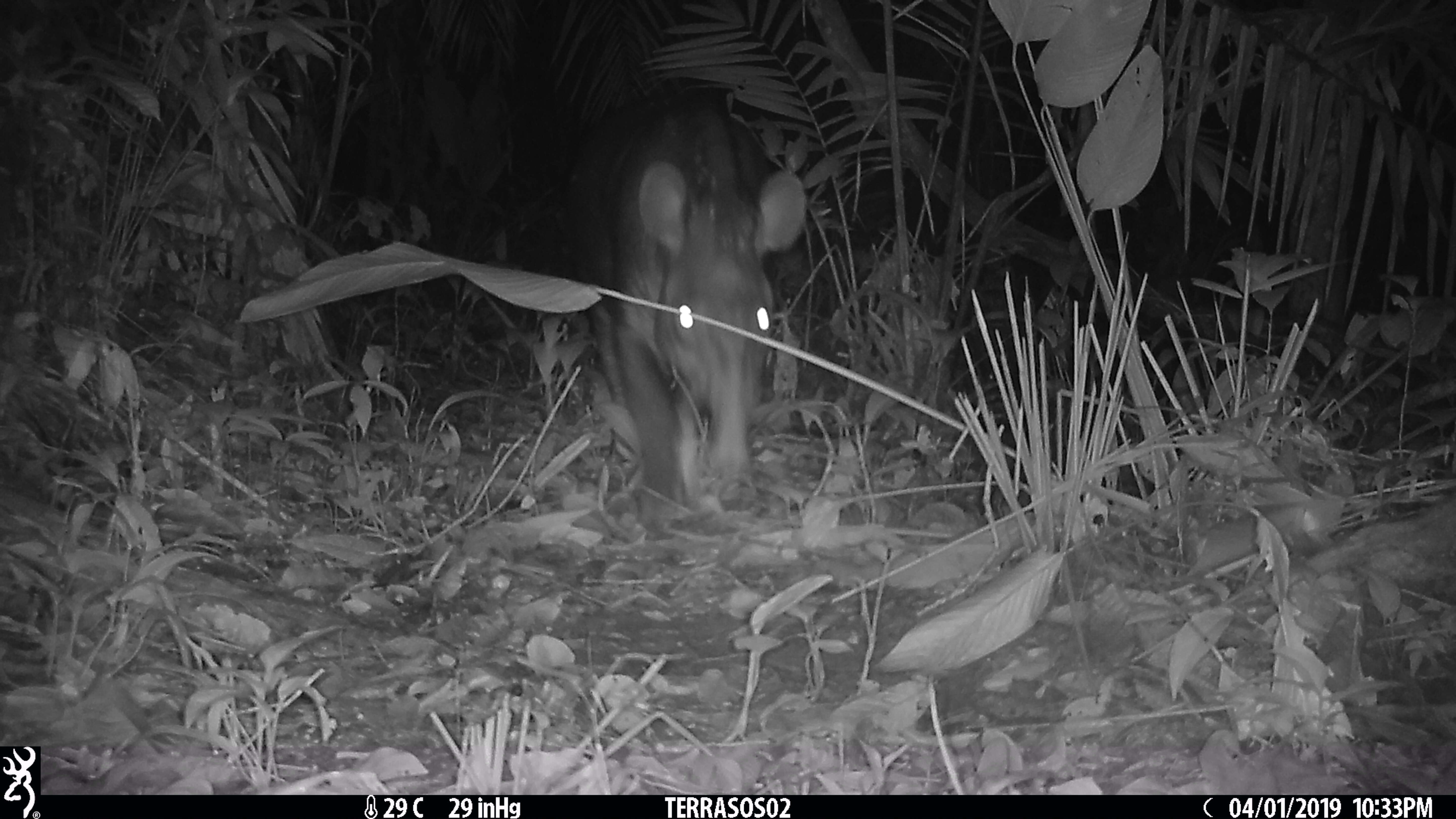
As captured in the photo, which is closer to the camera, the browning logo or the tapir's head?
the browning logo

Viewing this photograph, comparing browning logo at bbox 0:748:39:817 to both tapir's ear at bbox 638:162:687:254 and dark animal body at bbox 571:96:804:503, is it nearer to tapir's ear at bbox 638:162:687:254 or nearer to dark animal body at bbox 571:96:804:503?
dark animal body at bbox 571:96:804:503

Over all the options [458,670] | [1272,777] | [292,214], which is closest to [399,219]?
[292,214]

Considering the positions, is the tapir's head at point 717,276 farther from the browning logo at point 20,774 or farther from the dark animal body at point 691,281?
the browning logo at point 20,774

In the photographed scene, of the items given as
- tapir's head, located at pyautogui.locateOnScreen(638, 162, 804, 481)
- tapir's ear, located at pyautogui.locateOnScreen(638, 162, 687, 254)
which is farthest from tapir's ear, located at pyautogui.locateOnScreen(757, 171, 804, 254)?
tapir's ear, located at pyautogui.locateOnScreen(638, 162, 687, 254)

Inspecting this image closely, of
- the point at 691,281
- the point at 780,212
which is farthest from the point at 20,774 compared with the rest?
the point at 780,212

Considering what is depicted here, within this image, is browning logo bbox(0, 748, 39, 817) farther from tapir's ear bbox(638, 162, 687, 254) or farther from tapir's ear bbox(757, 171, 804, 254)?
tapir's ear bbox(757, 171, 804, 254)

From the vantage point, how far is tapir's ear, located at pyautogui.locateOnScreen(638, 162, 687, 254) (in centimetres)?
331

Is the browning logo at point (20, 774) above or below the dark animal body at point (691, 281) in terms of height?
below

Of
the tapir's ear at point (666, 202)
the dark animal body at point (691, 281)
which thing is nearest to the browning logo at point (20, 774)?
the dark animal body at point (691, 281)

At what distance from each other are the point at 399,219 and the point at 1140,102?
295 cm

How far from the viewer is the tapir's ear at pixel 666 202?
3307 mm

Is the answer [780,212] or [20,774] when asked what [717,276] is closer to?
[780,212]

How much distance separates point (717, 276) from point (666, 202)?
0.21 meters

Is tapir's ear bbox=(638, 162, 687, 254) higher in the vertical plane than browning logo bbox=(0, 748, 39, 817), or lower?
higher
